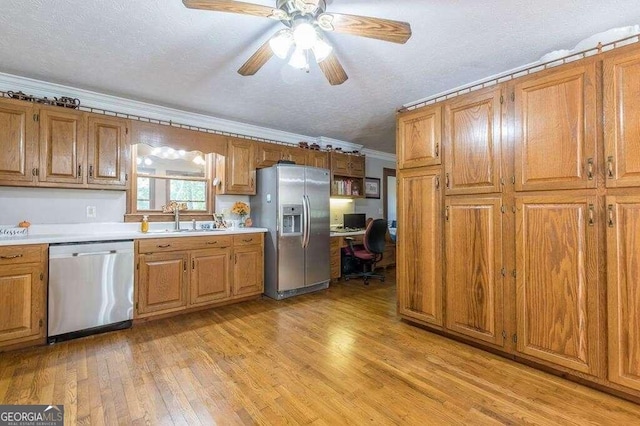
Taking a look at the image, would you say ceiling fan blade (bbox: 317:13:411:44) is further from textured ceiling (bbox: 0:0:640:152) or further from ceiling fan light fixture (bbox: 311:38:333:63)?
textured ceiling (bbox: 0:0:640:152)

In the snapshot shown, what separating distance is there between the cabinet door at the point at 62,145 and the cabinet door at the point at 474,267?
361 centimetres

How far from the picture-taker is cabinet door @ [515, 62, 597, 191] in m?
1.89

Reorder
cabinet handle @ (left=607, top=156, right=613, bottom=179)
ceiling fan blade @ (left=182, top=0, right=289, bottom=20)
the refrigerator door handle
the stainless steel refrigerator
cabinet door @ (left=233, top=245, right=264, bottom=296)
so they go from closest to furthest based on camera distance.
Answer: ceiling fan blade @ (left=182, top=0, right=289, bottom=20) → cabinet handle @ (left=607, top=156, right=613, bottom=179) → cabinet door @ (left=233, top=245, right=264, bottom=296) → the stainless steel refrigerator → the refrigerator door handle

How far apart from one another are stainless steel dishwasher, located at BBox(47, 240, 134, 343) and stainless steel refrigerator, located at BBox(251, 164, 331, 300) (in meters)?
1.62

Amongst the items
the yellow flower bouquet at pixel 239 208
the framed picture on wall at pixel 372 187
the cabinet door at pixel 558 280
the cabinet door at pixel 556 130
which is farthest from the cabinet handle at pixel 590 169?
the framed picture on wall at pixel 372 187

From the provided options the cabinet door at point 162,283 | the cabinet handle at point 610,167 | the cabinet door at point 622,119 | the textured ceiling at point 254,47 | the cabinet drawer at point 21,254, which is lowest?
the cabinet door at point 162,283

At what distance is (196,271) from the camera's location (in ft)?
11.0

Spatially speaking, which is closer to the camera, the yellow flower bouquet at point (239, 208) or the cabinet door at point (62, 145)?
the cabinet door at point (62, 145)

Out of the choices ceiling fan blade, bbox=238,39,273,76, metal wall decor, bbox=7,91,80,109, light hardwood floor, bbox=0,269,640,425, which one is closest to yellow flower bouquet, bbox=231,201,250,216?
light hardwood floor, bbox=0,269,640,425

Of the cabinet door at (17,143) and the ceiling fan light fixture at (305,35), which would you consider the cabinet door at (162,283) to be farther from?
the ceiling fan light fixture at (305,35)

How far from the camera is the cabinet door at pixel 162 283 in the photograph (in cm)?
302

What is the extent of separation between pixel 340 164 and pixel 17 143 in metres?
4.06

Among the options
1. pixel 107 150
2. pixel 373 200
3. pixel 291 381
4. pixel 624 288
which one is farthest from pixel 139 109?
pixel 624 288

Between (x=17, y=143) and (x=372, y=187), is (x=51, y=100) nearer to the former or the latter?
(x=17, y=143)
